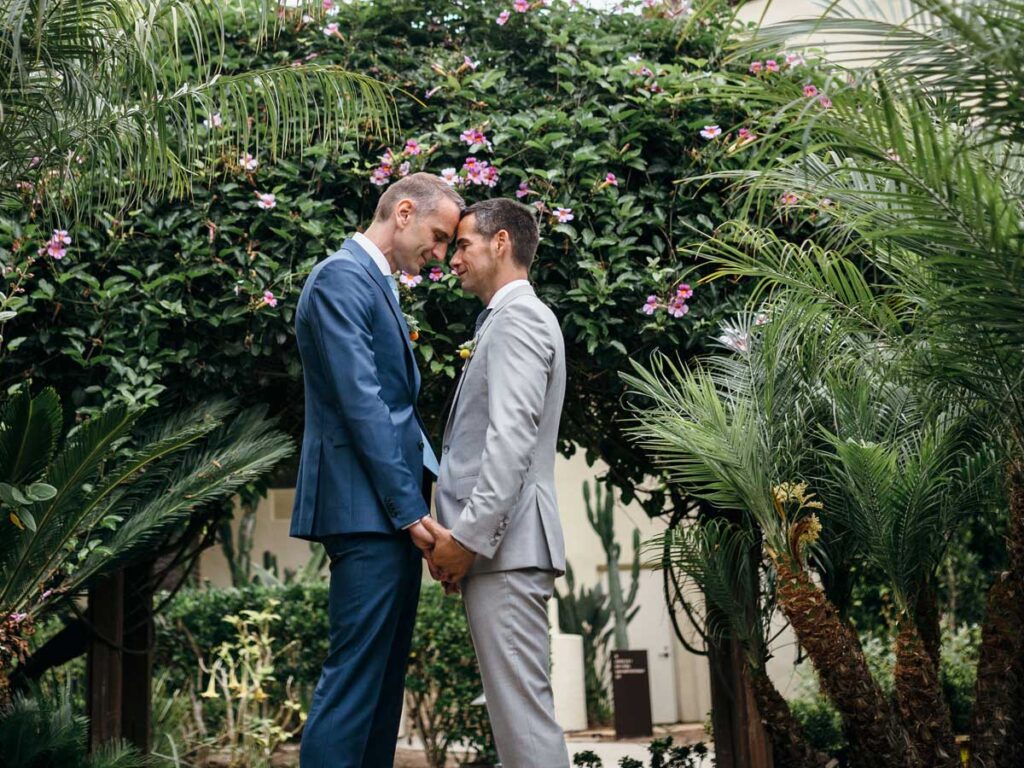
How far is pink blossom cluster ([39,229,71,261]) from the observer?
456cm

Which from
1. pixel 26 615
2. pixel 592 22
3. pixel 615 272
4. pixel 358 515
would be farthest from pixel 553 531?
pixel 592 22

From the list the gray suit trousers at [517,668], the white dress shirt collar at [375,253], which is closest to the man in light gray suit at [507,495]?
the gray suit trousers at [517,668]

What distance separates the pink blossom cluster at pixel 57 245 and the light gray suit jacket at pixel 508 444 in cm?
199

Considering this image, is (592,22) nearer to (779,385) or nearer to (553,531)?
(779,385)

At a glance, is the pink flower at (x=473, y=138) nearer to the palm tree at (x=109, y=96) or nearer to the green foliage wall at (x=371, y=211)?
the green foliage wall at (x=371, y=211)

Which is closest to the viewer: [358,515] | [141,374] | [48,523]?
[358,515]

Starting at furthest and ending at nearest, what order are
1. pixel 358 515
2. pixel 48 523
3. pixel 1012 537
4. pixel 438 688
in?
pixel 438 688 → pixel 48 523 → pixel 1012 537 → pixel 358 515

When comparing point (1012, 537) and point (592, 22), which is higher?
point (592, 22)

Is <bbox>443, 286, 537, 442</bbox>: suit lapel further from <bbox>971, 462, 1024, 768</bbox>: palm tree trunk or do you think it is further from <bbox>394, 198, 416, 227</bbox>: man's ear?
<bbox>971, 462, 1024, 768</bbox>: palm tree trunk

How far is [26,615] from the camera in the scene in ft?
13.6

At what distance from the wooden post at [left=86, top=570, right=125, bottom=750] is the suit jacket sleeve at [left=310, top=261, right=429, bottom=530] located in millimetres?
2385

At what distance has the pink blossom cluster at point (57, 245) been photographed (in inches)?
179

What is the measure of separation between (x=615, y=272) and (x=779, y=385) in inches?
33.7

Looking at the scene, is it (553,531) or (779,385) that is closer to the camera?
(553,531)
